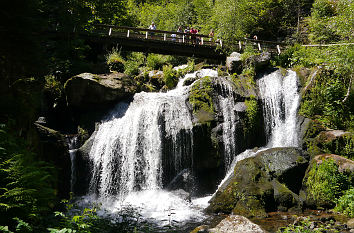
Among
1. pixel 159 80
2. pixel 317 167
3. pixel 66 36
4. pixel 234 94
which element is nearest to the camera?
pixel 317 167

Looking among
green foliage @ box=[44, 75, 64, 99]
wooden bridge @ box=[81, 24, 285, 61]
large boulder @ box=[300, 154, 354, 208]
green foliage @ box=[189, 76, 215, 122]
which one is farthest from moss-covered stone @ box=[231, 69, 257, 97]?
green foliage @ box=[44, 75, 64, 99]

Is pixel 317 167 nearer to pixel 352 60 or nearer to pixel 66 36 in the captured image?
pixel 352 60

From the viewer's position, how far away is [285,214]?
8547 millimetres

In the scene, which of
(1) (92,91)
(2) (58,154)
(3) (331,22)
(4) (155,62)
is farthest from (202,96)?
(3) (331,22)

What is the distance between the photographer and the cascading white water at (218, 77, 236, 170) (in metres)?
12.2

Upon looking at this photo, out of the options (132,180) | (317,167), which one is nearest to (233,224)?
(317,167)

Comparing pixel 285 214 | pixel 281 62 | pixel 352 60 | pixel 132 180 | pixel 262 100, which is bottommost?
pixel 285 214

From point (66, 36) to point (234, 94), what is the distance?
11.1m

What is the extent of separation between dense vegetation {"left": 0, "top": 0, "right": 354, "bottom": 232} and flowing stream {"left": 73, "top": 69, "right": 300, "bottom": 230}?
40.7 inches

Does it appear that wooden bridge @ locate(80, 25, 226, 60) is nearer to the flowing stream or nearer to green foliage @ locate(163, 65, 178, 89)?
green foliage @ locate(163, 65, 178, 89)

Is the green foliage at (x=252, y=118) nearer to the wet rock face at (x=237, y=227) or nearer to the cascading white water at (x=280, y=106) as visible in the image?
the cascading white water at (x=280, y=106)

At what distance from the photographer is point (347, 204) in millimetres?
8203

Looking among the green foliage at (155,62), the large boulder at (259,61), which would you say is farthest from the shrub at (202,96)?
the green foliage at (155,62)

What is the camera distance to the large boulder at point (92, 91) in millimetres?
13766
